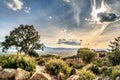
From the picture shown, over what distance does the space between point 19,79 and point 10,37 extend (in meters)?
50.3

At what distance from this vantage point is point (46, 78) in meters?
22.2

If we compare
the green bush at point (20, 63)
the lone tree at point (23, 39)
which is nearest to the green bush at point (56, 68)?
the green bush at point (20, 63)

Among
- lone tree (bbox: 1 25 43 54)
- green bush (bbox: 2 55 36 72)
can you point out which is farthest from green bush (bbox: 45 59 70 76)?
lone tree (bbox: 1 25 43 54)

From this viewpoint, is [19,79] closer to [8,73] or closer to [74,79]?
[8,73]

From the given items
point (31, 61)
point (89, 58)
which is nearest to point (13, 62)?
point (31, 61)

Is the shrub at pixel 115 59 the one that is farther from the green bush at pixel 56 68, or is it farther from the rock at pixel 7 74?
the rock at pixel 7 74

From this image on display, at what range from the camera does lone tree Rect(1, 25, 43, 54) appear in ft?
236

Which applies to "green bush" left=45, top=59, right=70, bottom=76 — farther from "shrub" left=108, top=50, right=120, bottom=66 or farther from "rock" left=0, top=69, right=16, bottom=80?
"shrub" left=108, top=50, right=120, bottom=66

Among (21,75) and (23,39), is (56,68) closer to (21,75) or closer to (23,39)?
(21,75)

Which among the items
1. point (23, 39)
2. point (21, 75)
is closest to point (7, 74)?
point (21, 75)

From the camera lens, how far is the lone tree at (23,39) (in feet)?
236

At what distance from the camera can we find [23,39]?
238 feet

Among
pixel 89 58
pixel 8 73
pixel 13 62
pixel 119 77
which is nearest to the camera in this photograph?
pixel 119 77

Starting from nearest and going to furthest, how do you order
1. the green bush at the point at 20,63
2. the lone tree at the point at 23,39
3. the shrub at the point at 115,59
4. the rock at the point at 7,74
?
the rock at the point at 7,74 < the green bush at the point at 20,63 < the shrub at the point at 115,59 < the lone tree at the point at 23,39
